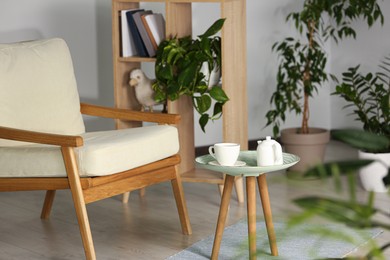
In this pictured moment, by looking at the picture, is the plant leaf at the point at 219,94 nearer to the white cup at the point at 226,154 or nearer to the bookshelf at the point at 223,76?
the bookshelf at the point at 223,76

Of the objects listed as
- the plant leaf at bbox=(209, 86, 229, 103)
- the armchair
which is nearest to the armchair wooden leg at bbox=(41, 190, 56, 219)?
the armchair

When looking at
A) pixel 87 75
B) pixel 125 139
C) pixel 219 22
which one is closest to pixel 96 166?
pixel 125 139

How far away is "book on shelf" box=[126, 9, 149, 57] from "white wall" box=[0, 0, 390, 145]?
0.66m

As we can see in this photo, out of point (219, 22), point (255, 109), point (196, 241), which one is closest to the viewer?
point (196, 241)

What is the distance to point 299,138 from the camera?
14.2 feet

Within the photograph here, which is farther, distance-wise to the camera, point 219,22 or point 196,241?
point 219,22

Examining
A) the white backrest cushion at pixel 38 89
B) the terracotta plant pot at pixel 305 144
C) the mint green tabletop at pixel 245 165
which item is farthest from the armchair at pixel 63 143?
the terracotta plant pot at pixel 305 144

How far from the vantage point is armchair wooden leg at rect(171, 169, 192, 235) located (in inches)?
124

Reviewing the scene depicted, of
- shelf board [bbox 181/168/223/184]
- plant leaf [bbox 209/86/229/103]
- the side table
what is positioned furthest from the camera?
shelf board [bbox 181/168/223/184]

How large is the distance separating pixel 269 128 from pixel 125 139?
2.24 metres

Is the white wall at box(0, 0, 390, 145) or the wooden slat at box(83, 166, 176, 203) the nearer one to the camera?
the wooden slat at box(83, 166, 176, 203)

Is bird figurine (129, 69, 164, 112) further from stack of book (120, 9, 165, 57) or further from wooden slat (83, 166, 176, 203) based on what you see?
wooden slat (83, 166, 176, 203)

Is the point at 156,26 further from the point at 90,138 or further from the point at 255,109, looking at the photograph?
the point at 255,109

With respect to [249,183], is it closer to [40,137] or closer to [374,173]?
[40,137]
